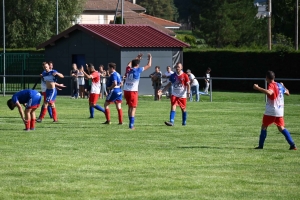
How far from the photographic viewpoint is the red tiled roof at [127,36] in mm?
42375

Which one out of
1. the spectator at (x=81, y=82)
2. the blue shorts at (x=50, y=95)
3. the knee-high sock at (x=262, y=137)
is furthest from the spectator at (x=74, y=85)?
the knee-high sock at (x=262, y=137)

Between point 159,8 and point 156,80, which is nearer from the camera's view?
point 156,80

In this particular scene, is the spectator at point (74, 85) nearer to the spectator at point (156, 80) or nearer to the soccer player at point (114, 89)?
the spectator at point (156, 80)

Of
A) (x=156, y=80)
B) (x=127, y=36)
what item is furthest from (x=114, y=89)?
(x=127, y=36)

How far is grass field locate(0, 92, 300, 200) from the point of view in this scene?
37.8 feet

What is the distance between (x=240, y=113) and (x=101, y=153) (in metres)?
13.0

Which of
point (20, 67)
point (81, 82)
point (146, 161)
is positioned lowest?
point (146, 161)

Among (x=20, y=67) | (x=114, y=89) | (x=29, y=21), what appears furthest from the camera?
(x=29, y=21)

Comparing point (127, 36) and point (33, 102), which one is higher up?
point (127, 36)

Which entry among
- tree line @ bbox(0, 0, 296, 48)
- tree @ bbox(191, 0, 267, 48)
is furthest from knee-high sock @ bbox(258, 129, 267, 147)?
tree @ bbox(191, 0, 267, 48)

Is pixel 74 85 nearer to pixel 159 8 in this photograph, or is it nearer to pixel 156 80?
pixel 156 80

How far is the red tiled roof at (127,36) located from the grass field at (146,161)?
721 inches

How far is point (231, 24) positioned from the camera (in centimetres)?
7662

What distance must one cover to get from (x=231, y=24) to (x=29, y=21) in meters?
21.0
